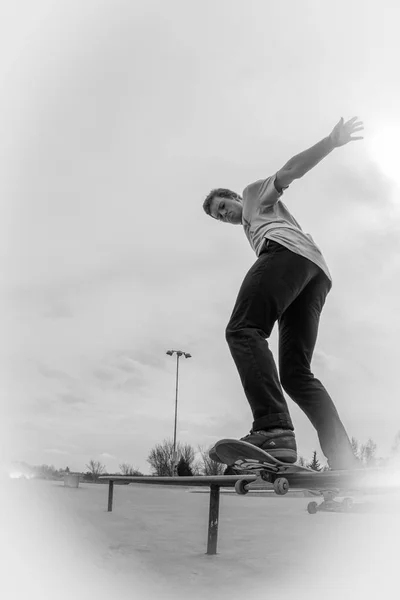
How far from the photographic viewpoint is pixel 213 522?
3160 millimetres

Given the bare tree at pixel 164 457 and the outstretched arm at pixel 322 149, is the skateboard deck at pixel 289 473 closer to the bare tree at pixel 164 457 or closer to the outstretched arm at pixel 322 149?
the outstretched arm at pixel 322 149

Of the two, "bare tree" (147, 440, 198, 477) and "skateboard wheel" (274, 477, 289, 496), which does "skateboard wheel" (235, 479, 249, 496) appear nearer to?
"skateboard wheel" (274, 477, 289, 496)

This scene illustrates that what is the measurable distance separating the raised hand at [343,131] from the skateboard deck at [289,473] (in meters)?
1.38

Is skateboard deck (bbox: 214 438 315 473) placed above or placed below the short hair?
below

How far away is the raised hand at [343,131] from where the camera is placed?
2047mm

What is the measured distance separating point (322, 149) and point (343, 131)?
115 millimetres

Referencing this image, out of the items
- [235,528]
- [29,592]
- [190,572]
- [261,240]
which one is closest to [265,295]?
[261,240]

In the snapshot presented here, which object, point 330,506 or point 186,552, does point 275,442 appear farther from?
point 330,506

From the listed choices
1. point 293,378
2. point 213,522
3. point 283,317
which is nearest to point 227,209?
point 283,317

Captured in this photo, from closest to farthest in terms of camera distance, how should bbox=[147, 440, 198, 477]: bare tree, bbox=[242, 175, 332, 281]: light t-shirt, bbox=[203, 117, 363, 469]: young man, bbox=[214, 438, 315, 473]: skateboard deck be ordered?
bbox=[214, 438, 315, 473]: skateboard deck, bbox=[203, 117, 363, 469]: young man, bbox=[242, 175, 332, 281]: light t-shirt, bbox=[147, 440, 198, 477]: bare tree

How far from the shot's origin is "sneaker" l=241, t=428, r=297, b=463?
6.43 ft

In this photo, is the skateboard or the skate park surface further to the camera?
the skate park surface

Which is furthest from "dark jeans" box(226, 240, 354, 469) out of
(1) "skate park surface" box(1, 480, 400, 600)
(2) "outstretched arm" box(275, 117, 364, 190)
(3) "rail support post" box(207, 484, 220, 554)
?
(3) "rail support post" box(207, 484, 220, 554)

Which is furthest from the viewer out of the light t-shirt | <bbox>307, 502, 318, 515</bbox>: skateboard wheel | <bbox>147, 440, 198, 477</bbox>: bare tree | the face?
<bbox>147, 440, 198, 477</bbox>: bare tree
